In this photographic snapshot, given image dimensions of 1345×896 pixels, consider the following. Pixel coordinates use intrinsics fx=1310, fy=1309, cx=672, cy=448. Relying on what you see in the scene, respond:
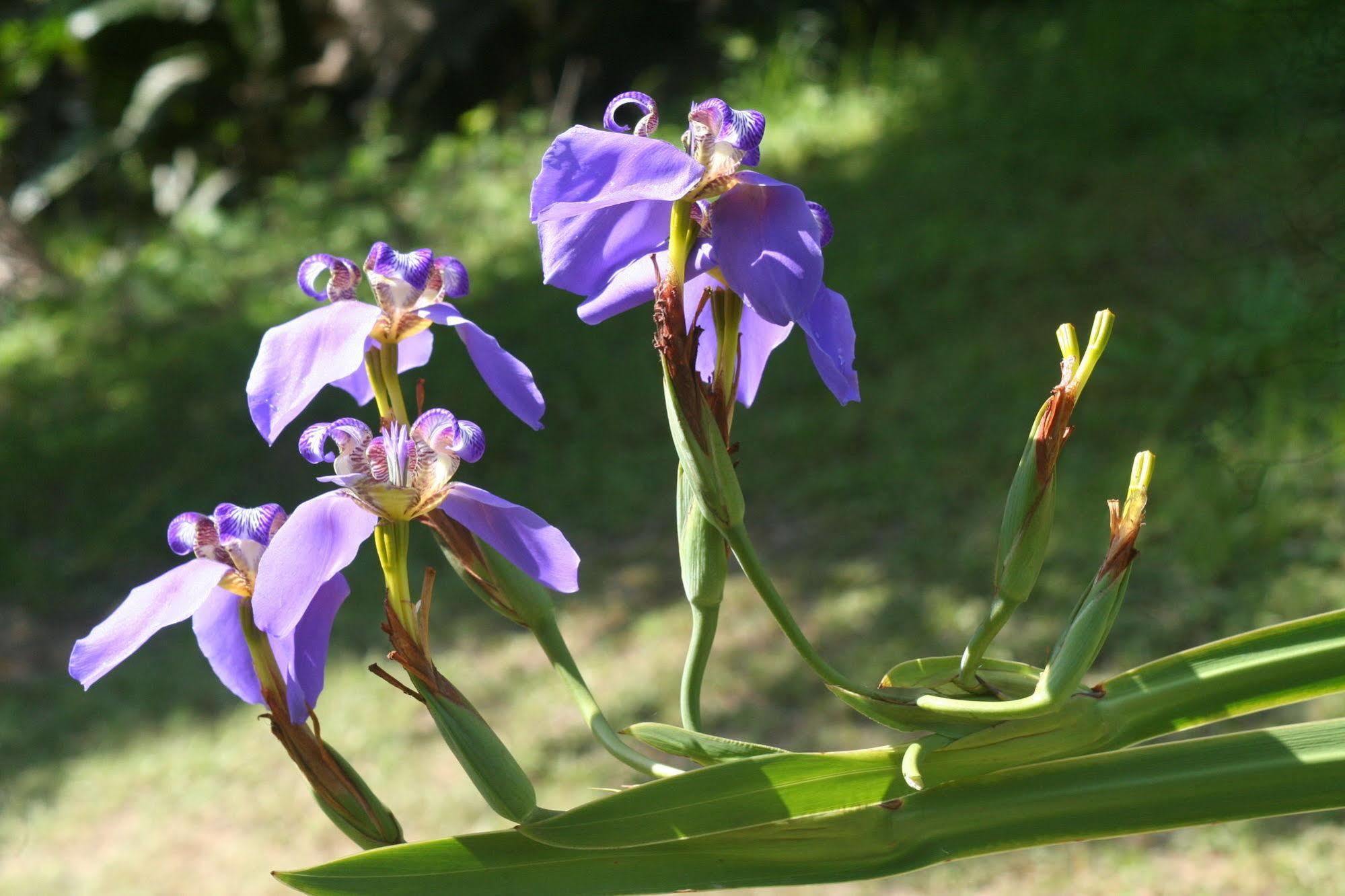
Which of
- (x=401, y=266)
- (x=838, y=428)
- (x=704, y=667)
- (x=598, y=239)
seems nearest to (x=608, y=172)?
(x=598, y=239)

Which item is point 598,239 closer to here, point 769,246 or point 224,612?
point 769,246

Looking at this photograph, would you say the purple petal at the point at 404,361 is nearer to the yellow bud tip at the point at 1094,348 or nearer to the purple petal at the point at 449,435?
the purple petal at the point at 449,435

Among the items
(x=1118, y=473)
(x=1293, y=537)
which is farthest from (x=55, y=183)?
(x=1293, y=537)

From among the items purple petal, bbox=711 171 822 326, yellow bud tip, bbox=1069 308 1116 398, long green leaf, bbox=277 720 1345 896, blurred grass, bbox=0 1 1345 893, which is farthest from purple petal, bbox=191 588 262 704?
blurred grass, bbox=0 1 1345 893

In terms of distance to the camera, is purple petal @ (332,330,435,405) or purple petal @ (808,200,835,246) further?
purple petal @ (332,330,435,405)

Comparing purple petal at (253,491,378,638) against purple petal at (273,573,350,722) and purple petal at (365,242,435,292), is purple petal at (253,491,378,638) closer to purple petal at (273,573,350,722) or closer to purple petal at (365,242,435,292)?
purple petal at (273,573,350,722)

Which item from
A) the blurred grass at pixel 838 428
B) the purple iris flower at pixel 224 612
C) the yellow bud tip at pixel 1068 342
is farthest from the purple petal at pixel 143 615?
the blurred grass at pixel 838 428

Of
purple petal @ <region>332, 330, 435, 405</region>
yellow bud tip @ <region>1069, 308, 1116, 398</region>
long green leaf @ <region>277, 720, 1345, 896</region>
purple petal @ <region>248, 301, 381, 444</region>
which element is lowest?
long green leaf @ <region>277, 720, 1345, 896</region>
